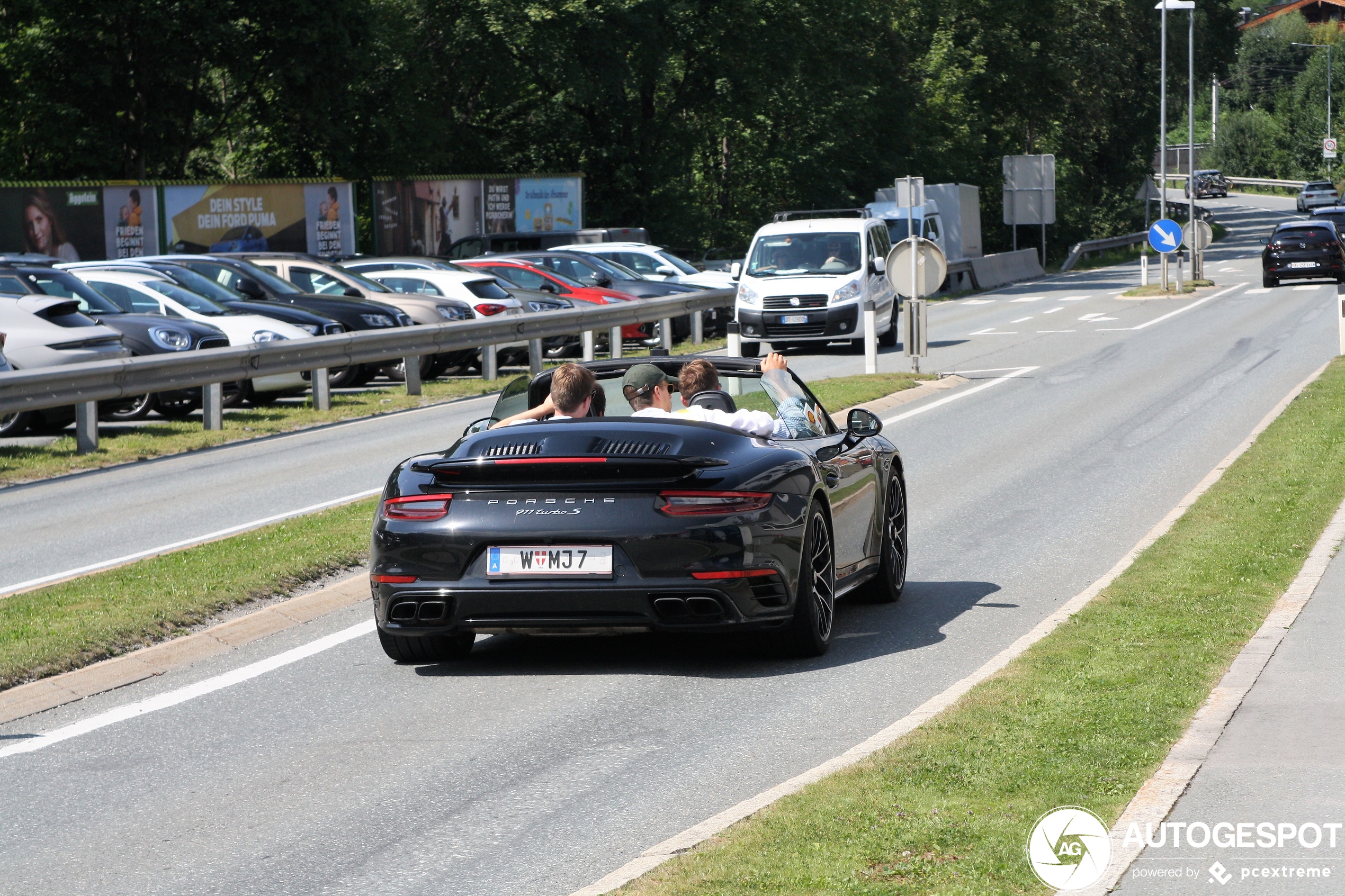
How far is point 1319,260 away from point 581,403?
139ft

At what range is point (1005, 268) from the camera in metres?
57.5

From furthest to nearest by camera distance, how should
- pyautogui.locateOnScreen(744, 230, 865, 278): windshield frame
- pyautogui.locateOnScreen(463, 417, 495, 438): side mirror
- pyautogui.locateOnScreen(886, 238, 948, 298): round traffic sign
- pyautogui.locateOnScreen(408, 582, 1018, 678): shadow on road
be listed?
pyautogui.locateOnScreen(744, 230, 865, 278): windshield frame < pyautogui.locateOnScreen(886, 238, 948, 298): round traffic sign < pyautogui.locateOnScreen(463, 417, 495, 438): side mirror < pyautogui.locateOnScreen(408, 582, 1018, 678): shadow on road

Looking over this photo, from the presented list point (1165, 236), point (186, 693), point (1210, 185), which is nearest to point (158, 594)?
point (186, 693)

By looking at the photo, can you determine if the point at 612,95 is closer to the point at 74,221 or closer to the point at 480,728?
the point at 74,221

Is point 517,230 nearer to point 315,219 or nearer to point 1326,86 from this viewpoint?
point 315,219

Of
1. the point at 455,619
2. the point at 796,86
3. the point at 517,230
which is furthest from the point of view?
the point at 796,86

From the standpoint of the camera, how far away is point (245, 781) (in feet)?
20.7

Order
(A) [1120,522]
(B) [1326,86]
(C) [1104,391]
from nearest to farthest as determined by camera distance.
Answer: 1. (A) [1120,522]
2. (C) [1104,391]
3. (B) [1326,86]

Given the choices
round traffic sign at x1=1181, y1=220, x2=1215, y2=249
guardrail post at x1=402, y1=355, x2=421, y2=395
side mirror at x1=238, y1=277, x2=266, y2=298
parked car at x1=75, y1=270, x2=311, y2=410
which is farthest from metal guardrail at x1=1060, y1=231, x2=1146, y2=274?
parked car at x1=75, y1=270, x2=311, y2=410

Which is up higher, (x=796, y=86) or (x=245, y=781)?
(x=796, y=86)

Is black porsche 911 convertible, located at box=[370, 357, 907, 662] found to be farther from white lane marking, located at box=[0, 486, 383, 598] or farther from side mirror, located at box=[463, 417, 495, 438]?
white lane marking, located at box=[0, 486, 383, 598]

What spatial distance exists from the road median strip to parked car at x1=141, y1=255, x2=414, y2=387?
1345cm

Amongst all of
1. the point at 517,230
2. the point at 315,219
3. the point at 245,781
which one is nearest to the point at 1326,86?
the point at 517,230

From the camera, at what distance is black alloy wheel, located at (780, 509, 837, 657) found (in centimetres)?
795
